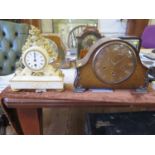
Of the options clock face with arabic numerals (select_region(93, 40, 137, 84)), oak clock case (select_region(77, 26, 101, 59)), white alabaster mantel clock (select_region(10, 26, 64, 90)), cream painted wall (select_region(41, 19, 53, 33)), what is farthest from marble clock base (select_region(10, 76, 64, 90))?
cream painted wall (select_region(41, 19, 53, 33))

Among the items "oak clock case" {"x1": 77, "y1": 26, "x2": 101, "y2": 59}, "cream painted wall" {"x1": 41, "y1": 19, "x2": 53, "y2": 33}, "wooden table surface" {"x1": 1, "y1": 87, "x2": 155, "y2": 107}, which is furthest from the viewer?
"cream painted wall" {"x1": 41, "y1": 19, "x2": 53, "y2": 33}

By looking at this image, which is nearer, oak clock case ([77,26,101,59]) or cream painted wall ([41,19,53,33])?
oak clock case ([77,26,101,59])

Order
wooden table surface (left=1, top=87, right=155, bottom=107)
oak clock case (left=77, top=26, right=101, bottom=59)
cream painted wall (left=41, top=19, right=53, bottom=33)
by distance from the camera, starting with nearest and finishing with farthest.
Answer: wooden table surface (left=1, top=87, right=155, bottom=107)
oak clock case (left=77, top=26, right=101, bottom=59)
cream painted wall (left=41, top=19, right=53, bottom=33)

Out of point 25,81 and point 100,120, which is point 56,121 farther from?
point 25,81

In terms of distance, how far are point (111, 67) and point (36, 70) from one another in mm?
361

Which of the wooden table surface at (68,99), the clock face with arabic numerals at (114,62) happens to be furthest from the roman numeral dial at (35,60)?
the clock face with arabic numerals at (114,62)

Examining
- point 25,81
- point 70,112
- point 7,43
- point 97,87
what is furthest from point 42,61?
point 70,112

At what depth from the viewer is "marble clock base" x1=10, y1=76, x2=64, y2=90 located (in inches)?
32.1

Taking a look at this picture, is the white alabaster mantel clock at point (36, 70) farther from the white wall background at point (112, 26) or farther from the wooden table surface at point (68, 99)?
the white wall background at point (112, 26)

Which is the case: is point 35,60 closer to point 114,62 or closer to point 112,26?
point 114,62

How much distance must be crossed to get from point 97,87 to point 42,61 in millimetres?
299

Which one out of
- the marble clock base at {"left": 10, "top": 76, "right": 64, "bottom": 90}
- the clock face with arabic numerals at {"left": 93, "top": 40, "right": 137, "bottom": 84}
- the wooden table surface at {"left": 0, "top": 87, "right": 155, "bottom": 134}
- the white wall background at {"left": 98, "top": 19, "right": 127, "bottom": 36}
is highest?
the white wall background at {"left": 98, "top": 19, "right": 127, "bottom": 36}

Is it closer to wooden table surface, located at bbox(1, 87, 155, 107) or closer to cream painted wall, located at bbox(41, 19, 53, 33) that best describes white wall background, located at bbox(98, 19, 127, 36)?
cream painted wall, located at bbox(41, 19, 53, 33)

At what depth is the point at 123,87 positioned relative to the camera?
0.86 meters
